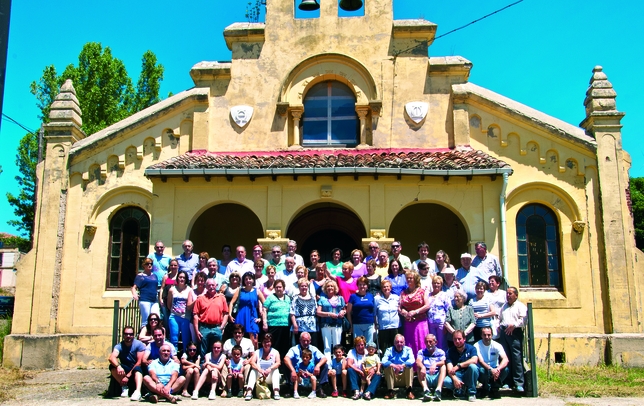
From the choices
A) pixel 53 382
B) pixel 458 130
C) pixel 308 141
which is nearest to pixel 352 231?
pixel 308 141

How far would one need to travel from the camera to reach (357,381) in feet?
29.5

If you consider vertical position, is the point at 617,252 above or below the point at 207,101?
below

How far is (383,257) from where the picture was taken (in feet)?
33.7

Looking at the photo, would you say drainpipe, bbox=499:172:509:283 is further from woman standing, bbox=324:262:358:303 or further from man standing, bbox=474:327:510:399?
woman standing, bbox=324:262:358:303

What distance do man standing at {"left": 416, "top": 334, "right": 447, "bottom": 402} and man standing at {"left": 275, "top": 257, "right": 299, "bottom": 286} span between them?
7.80 ft

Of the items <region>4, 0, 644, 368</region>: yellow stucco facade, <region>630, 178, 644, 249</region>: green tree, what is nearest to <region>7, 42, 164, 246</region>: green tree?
<region>4, 0, 644, 368</region>: yellow stucco facade

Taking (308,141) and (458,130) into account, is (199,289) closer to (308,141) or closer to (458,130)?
(308,141)

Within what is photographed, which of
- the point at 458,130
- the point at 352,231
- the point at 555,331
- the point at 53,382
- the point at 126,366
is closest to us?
the point at 126,366

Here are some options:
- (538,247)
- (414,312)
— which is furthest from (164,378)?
(538,247)

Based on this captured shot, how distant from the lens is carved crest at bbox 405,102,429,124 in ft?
45.6

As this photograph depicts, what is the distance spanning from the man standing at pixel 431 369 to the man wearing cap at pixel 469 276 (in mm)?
1442

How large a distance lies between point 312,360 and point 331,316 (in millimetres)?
691

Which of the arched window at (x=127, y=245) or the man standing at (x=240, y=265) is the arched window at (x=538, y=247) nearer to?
the man standing at (x=240, y=265)

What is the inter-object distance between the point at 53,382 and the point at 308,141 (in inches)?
281
